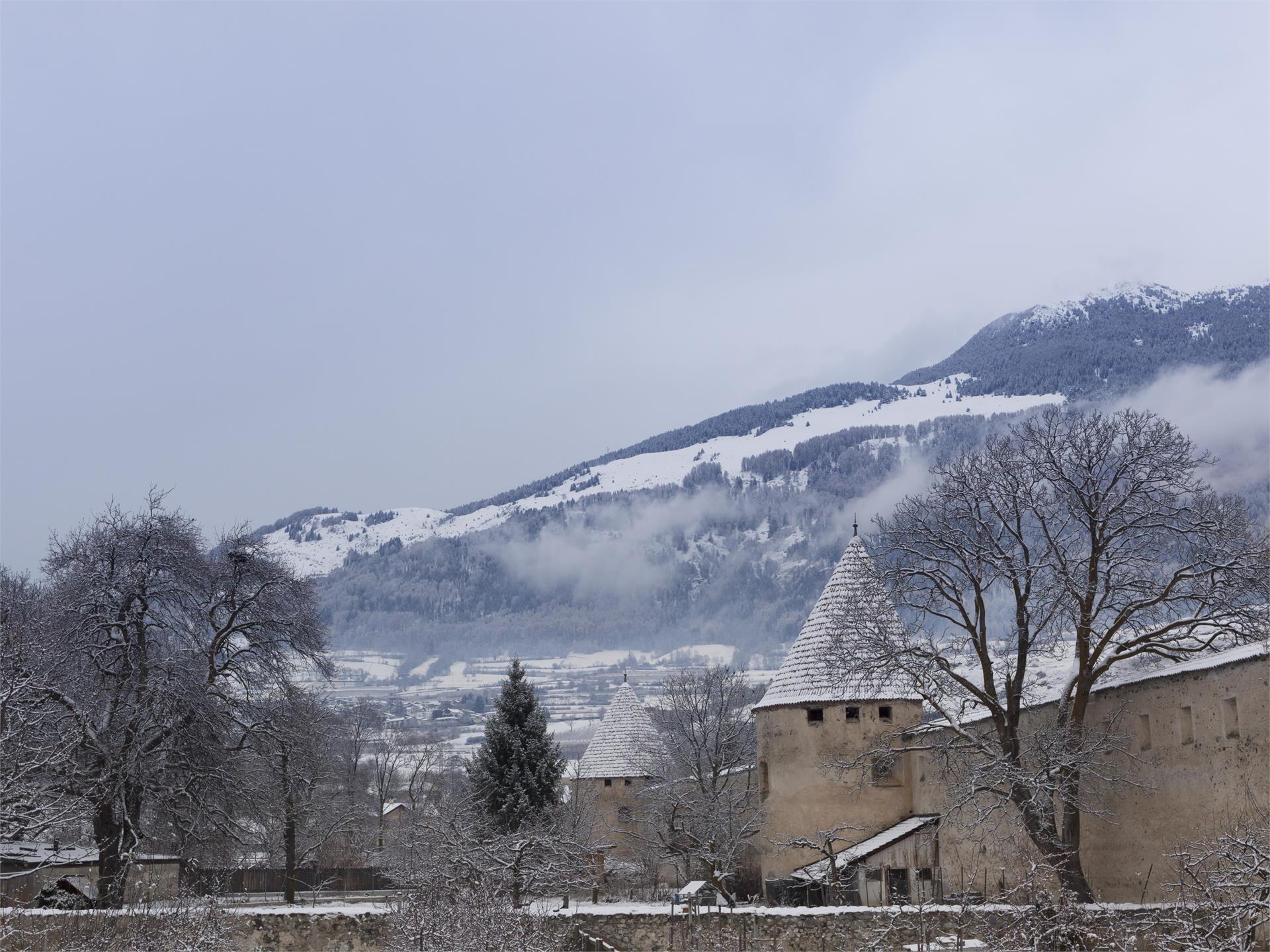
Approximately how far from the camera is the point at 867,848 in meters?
31.9

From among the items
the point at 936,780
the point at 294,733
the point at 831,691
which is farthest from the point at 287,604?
the point at 936,780

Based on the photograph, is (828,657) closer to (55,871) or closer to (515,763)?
(515,763)

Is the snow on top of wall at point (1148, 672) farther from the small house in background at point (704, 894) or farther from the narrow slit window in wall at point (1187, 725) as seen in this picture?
the small house in background at point (704, 894)

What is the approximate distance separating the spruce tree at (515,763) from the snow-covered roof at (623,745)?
44.8 ft

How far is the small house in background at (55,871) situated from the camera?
2959cm

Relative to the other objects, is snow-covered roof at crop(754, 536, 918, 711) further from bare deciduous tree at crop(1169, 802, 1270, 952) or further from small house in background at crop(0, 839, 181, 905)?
small house in background at crop(0, 839, 181, 905)

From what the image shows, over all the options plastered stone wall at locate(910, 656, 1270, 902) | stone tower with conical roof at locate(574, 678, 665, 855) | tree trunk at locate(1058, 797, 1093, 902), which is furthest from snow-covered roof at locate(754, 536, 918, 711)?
stone tower with conical roof at locate(574, 678, 665, 855)

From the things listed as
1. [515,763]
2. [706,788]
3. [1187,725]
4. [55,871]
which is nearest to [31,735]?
[55,871]

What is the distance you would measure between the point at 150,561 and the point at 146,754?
426 centimetres

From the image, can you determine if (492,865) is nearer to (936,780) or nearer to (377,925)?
(377,925)

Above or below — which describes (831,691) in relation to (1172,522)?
below

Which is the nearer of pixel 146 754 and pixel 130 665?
pixel 146 754

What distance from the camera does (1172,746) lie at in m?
23.2

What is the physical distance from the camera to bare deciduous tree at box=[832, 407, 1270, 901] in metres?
23.7
